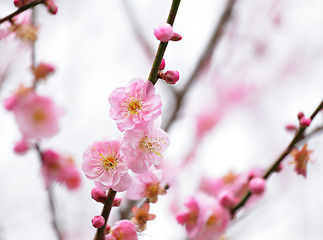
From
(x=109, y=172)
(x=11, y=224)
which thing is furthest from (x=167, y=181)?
(x=11, y=224)

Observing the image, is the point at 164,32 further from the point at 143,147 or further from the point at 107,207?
the point at 107,207

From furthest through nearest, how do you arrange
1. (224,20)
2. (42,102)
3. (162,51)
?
(224,20)
(42,102)
(162,51)

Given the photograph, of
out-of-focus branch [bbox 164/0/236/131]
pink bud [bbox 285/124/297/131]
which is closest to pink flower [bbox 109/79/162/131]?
pink bud [bbox 285/124/297/131]

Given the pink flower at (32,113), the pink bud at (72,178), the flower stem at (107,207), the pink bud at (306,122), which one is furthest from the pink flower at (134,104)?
the pink bud at (72,178)

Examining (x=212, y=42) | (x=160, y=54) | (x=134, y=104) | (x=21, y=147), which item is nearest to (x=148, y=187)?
(x=134, y=104)

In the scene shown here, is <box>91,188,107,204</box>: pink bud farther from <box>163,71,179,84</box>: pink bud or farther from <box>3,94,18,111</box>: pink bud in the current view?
<box>3,94,18,111</box>: pink bud

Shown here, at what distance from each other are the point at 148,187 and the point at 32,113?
2.46ft

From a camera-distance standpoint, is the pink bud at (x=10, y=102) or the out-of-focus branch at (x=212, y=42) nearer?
the pink bud at (x=10, y=102)

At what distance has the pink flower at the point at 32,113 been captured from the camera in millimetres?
1462

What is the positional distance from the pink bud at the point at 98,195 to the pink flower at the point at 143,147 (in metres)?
0.09

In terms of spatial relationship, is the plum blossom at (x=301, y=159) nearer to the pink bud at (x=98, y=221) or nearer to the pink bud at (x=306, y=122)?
the pink bud at (x=306, y=122)

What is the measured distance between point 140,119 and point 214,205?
1.78 ft

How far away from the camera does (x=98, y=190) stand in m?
0.80

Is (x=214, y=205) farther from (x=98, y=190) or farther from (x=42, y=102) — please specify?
(x=42, y=102)
